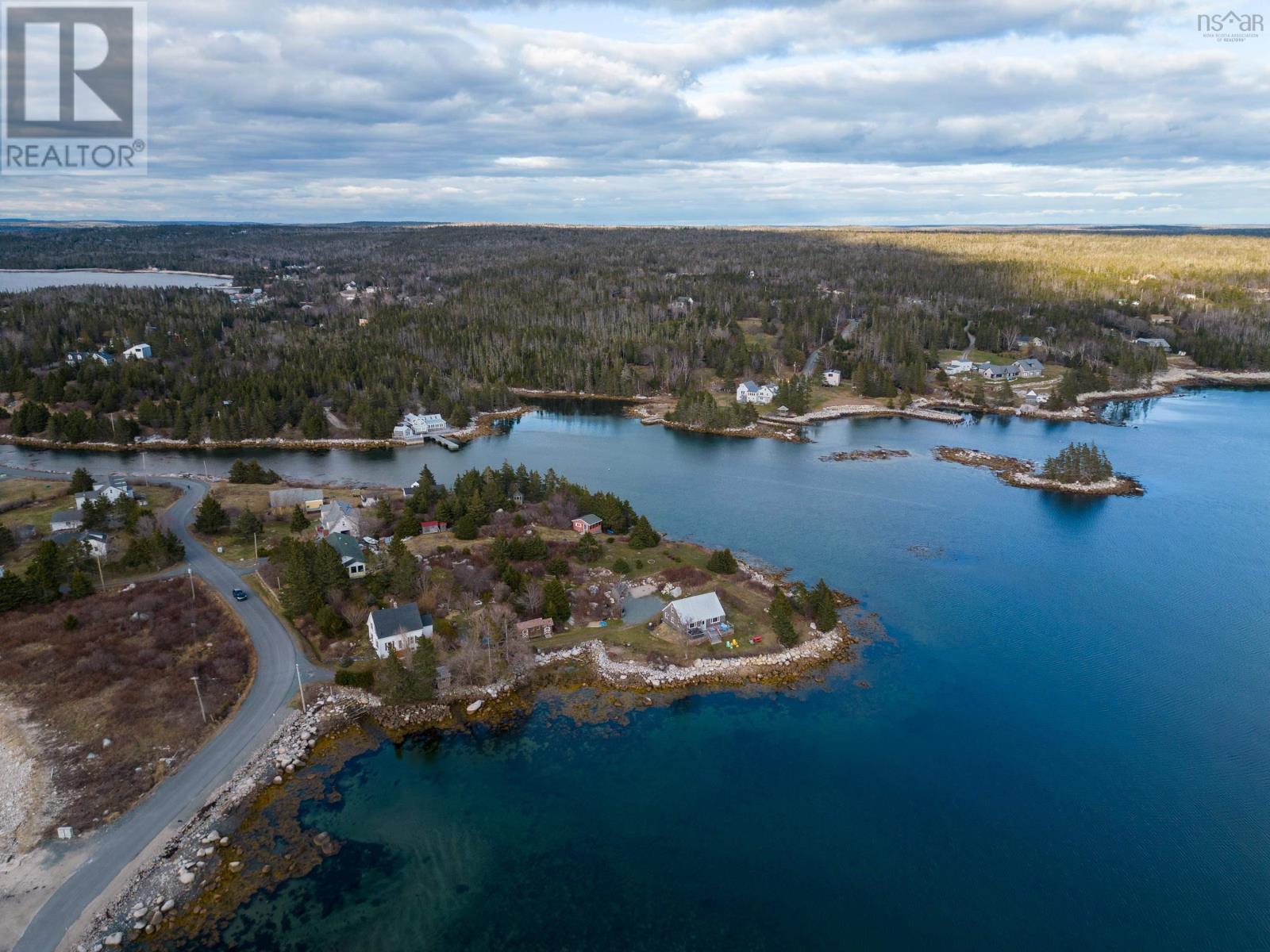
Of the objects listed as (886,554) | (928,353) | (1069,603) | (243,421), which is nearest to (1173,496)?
(1069,603)

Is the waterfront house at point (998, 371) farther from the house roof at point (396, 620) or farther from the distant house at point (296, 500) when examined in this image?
the house roof at point (396, 620)

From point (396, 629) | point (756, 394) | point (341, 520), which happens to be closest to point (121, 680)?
point (396, 629)

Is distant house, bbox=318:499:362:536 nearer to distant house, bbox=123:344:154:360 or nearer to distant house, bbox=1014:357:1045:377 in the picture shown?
distant house, bbox=123:344:154:360

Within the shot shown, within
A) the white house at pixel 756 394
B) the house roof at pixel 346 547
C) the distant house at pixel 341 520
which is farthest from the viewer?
the white house at pixel 756 394

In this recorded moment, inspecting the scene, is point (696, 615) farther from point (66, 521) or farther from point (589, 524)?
point (66, 521)

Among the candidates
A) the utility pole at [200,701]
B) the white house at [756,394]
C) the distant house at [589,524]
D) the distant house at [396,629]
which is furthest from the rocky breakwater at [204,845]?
the white house at [756,394]

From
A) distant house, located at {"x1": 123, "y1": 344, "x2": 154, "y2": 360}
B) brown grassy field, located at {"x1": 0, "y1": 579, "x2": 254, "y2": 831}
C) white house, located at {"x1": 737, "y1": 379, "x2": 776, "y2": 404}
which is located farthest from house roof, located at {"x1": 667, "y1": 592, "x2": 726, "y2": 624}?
→ distant house, located at {"x1": 123, "y1": 344, "x2": 154, "y2": 360}

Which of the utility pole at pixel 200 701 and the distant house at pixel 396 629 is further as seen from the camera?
the distant house at pixel 396 629
